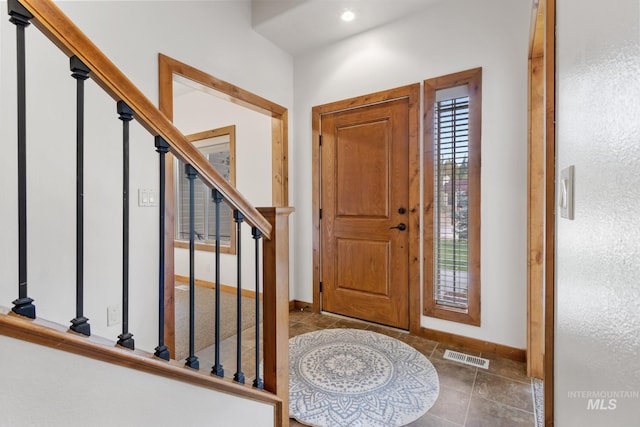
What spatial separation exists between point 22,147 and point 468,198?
98.2 inches

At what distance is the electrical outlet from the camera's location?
6.07 feet

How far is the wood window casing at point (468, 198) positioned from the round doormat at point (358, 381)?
0.46m

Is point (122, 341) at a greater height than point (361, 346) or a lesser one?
greater

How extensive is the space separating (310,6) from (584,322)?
2.79 metres

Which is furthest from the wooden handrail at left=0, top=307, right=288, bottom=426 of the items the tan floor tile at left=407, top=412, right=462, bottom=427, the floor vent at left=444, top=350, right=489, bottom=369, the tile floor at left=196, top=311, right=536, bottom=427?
the floor vent at left=444, top=350, right=489, bottom=369

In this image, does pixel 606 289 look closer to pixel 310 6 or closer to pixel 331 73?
pixel 310 6

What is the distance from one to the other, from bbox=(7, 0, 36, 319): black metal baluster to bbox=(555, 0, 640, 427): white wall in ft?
3.47

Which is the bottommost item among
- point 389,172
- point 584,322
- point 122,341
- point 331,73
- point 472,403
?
point 472,403

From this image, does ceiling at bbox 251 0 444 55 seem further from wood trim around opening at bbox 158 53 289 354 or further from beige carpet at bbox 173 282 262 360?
beige carpet at bbox 173 282 262 360

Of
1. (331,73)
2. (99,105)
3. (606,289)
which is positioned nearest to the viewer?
(606,289)

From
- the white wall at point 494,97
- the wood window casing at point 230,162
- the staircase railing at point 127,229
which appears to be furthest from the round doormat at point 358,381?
the wood window casing at point 230,162

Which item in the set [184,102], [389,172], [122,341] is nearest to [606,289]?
[122,341]

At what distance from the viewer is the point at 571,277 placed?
74 cm

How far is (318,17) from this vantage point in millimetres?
2654
